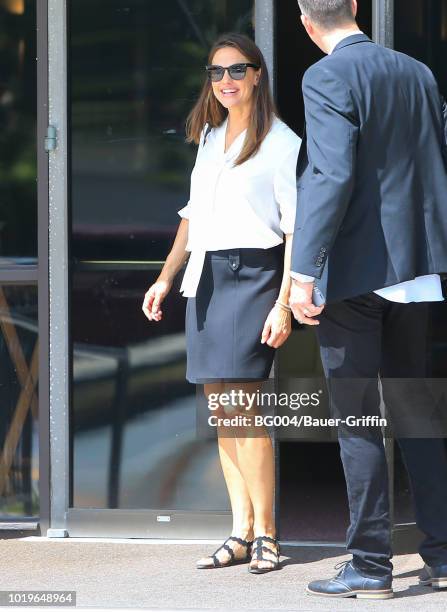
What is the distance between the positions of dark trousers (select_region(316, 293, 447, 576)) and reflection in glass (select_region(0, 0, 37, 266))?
1.65 m

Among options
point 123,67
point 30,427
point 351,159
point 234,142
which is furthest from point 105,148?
point 351,159

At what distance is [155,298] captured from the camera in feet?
15.1

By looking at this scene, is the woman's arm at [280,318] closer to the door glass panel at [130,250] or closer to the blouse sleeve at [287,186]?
the blouse sleeve at [287,186]

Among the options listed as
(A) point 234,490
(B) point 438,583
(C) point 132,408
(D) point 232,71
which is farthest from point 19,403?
(B) point 438,583

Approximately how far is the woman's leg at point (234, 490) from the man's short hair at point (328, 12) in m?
1.37

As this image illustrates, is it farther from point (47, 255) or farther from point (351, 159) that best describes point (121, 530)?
point (351, 159)

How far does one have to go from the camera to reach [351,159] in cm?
378

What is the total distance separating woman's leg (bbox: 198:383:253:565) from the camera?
4570 millimetres

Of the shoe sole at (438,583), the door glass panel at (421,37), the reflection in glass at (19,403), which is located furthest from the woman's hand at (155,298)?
the shoe sole at (438,583)

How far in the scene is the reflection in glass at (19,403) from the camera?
205 inches

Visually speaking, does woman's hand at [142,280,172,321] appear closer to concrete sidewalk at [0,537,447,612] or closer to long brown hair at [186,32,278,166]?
long brown hair at [186,32,278,166]

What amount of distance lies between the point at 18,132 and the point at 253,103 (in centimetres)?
116

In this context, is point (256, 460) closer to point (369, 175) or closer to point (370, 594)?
point (370, 594)

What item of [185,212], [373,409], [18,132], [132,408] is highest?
[18,132]
